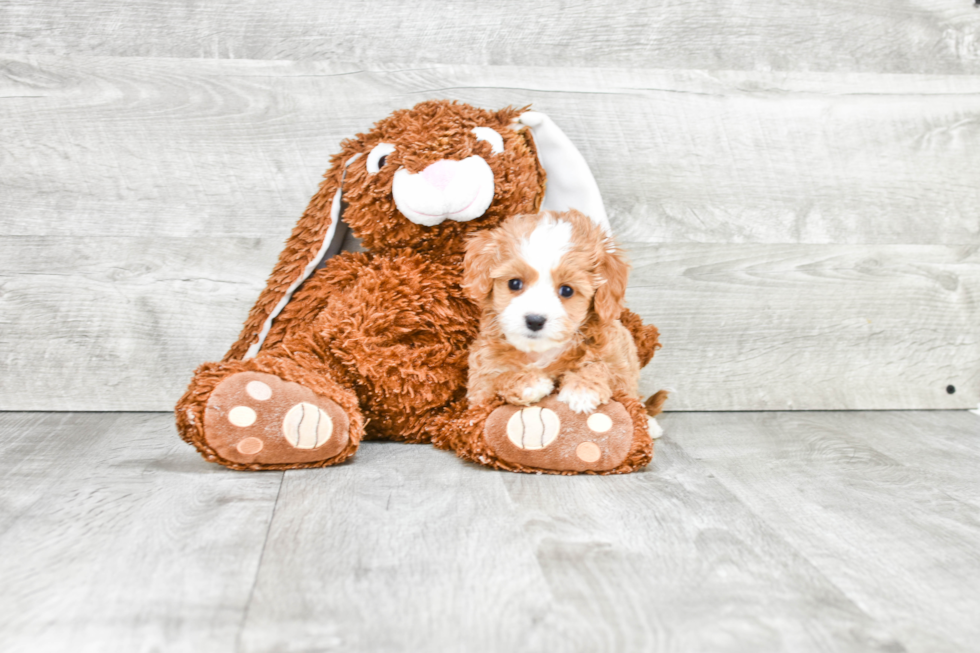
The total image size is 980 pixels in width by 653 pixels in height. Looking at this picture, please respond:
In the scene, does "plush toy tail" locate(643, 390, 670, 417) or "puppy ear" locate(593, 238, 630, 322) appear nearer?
"puppy ear" locate(593, 238, 630, 322)

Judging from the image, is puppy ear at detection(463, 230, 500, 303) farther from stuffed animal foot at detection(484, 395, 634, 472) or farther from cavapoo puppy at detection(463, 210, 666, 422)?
stuffed animal foot at detection(484, 395, 634, 472)

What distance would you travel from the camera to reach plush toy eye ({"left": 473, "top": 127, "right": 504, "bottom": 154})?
3.50ft

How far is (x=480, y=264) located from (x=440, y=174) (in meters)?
0.14

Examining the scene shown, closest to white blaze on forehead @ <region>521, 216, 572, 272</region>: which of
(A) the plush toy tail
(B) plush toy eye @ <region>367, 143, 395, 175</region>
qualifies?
(B) plush toy eye @ <region>367, 143, 395, 175</region>

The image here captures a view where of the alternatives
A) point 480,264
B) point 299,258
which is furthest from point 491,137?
point 299,258

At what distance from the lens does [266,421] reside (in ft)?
3.09

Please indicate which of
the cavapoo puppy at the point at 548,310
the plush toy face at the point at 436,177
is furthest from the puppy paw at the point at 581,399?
the plush toy face at the point at 436,177

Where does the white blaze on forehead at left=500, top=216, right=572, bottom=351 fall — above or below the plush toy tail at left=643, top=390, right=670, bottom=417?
above

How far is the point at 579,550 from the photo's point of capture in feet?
2.50

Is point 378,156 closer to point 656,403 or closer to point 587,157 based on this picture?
point 587,157

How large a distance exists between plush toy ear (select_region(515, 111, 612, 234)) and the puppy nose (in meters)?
0.29

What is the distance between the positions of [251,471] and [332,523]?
21 cm

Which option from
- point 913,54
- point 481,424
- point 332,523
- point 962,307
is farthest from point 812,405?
point 332,523

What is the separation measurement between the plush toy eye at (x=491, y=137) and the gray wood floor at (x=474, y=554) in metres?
0.42
